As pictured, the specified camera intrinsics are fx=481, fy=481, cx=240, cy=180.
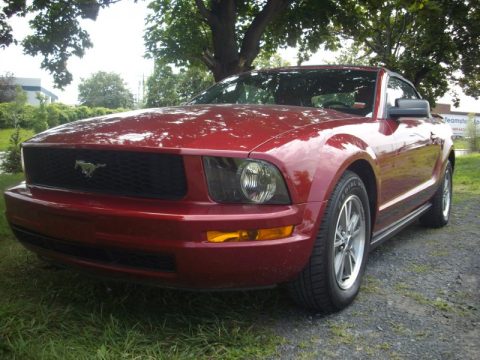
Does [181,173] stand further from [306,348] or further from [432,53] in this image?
[432,53]

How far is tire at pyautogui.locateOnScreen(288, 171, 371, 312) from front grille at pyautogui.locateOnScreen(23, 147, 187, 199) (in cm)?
76

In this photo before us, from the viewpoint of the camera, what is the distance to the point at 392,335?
2.33 m

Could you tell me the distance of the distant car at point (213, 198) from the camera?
6.81 ft

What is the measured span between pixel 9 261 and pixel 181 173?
6.14ft

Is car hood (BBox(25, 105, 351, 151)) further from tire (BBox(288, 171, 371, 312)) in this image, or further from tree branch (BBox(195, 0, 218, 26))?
tree branch (BBox(195, 0, 218, 26))

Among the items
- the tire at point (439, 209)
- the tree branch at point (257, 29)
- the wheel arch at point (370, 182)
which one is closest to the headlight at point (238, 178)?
the wheel arch at point (370, 182)

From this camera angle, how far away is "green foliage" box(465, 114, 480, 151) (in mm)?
26250

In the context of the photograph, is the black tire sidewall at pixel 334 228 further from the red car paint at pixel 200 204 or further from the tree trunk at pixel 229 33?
the tree trunk at pixel 229 33

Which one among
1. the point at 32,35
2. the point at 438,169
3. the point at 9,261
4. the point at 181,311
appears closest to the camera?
the point at 181,311

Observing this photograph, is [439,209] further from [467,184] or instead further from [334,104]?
[467,184]

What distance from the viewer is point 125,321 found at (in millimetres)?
2344

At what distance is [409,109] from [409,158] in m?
0.37

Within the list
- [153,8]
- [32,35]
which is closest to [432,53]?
[153,8]

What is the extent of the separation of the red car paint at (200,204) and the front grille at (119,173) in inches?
1.5
